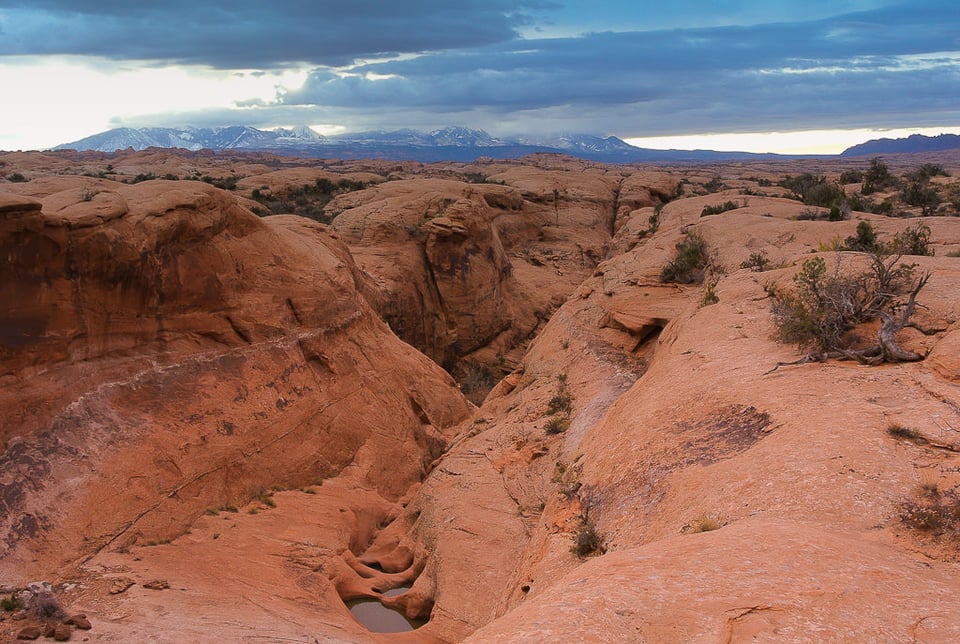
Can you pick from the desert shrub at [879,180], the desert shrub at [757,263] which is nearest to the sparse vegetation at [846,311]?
the desert shrub at [757,263]

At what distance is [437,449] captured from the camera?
16797 mm

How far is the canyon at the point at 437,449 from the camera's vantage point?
5.08 meters

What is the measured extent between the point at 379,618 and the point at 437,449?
20.1 ft

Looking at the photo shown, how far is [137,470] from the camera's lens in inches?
430

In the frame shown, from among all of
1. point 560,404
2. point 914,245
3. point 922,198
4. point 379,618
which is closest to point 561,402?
point 560,404

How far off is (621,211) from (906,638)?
41712 mm

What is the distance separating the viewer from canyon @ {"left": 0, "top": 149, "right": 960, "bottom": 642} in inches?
200

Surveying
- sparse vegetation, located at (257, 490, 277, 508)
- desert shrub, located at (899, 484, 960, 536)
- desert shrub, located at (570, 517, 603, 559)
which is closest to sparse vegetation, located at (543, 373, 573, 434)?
sparse vegetation, located at (257, 490, 277, 508)

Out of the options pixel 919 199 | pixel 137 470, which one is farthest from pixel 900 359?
pixel 919 199

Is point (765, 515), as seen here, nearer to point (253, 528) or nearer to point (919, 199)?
point (253, 528)

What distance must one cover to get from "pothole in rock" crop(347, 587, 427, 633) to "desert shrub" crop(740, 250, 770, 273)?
31.0 ft

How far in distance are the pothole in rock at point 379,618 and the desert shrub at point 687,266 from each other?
32.4 feet

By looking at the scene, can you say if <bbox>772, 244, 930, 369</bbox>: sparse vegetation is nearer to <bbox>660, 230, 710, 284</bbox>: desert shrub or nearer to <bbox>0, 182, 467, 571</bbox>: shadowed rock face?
<bbox>660, 230, 710, 284</bbox>: desert shrub

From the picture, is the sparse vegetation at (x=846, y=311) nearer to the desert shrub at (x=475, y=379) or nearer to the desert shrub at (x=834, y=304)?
the desert shrub at (x=834, y=304)
